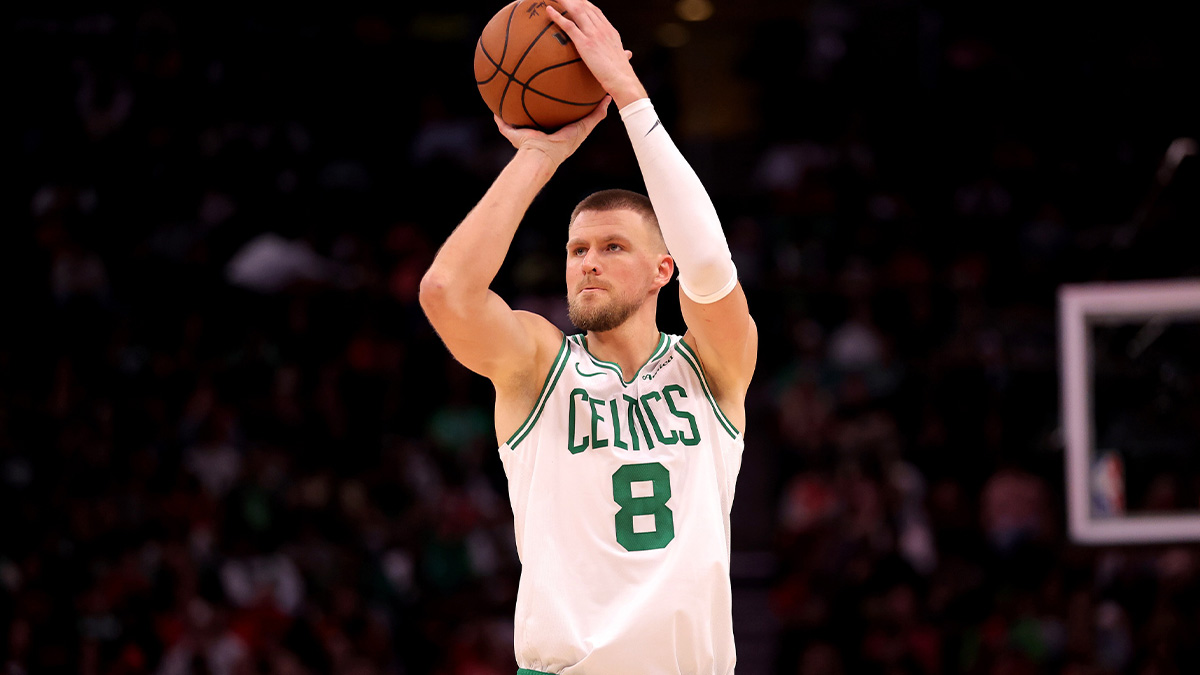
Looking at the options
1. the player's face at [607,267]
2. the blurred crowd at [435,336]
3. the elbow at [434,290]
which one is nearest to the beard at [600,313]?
the player's face at [607,267]

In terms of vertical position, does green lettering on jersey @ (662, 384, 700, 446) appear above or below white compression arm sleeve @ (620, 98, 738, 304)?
below

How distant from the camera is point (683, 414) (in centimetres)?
364

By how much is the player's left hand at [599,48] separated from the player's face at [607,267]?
1.33ft

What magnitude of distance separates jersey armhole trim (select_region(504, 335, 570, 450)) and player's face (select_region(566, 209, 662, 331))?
0.48ft

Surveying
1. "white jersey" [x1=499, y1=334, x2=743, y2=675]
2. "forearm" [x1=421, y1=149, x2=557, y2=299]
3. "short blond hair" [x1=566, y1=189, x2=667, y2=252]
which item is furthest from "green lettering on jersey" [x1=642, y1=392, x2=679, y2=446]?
"forearm" [x1=421, y1=149, x2=557, y2=299]

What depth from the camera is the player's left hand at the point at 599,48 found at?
349 centimetres

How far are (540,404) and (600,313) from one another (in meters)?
0.33

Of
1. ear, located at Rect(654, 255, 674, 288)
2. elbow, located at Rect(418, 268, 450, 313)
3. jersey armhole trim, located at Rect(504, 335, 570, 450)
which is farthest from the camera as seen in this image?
ear, located at Rect(654, 255, 674, 288)

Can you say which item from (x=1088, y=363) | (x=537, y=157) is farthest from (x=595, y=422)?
(x=1088, y=363)

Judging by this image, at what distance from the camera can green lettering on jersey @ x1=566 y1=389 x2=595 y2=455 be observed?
11.6 feet

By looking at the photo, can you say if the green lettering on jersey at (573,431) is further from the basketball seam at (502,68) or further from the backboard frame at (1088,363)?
the backboard frame at (1088,363)

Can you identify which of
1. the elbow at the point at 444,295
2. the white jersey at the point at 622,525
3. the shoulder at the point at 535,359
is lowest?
the white jersey at the point at 622,525

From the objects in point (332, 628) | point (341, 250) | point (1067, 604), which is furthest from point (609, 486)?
point (341, 250)

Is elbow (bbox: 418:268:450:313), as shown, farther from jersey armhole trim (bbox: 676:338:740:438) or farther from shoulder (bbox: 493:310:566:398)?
jersey armhole trim (bbox: 676:338:740:438)
